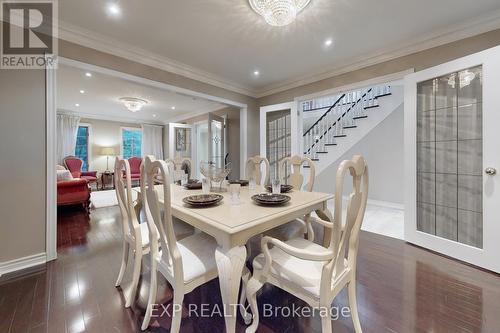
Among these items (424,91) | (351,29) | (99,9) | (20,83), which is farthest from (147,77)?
(424,91)

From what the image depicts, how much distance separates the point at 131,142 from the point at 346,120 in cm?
745

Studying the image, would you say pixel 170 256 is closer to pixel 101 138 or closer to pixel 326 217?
pixel 326 217

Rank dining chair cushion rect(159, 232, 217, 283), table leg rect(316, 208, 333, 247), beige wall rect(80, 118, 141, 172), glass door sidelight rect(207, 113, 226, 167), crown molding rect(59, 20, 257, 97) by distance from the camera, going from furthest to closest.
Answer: beige wall rect(80, 118, 141, 172) < glass door sidelight rect(207, 113, 226, 167) < crown molding rect(59, 20, 257, 97) < table leg rect(316, 208, 333, 247) < dining chair cushion rect(159, 232, 217, 283)

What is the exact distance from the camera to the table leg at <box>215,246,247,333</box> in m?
1.11

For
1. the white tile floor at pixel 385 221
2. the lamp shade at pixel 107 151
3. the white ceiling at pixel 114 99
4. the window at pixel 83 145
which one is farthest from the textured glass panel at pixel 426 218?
the window at pixel 83 145

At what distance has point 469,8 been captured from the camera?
207 centimetres

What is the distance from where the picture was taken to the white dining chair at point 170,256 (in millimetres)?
1125

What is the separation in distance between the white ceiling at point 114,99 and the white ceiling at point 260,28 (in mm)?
635

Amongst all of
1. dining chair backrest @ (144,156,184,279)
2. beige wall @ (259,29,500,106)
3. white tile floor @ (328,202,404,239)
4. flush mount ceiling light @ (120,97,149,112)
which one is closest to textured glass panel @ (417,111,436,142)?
beige wall @ (259,29,500,106)

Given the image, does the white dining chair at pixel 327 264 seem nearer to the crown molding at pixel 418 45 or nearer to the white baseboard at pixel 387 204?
the crown molding at pixel 418 45

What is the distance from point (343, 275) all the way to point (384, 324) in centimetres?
61

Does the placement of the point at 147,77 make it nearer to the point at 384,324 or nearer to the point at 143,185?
the point at 143,185

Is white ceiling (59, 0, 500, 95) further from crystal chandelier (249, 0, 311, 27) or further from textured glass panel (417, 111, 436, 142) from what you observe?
textured glass panel (417, 111, 436, 142)

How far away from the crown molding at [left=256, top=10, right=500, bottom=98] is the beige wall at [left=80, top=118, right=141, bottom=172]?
6744mm
